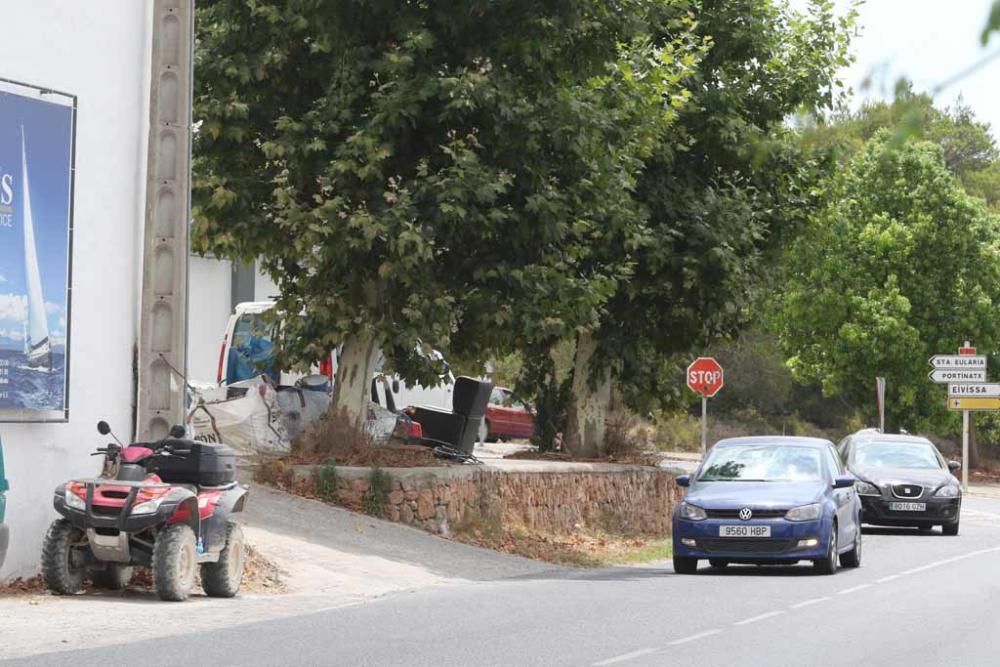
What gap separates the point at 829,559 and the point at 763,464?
5.47 ft

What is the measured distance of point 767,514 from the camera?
61.4 feet

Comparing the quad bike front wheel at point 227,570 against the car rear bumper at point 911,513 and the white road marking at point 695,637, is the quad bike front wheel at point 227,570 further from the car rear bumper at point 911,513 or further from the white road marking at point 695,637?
the car rear bumper at point 911,513

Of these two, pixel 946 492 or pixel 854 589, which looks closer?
pixel 854 589

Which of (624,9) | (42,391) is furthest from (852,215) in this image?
(42,391)

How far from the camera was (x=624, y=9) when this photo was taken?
74.9 feet

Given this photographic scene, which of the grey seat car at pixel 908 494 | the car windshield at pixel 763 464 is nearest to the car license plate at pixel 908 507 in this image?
the grey seat car at pixel 908 494

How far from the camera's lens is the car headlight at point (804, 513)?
18.7 m

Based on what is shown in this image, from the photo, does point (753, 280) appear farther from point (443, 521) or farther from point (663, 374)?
point (443, 521)

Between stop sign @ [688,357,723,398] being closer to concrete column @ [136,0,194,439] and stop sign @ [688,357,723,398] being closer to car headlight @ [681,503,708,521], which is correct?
car headlight @ [681,503,708,521]

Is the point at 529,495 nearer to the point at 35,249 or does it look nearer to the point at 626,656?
the point at 35,249

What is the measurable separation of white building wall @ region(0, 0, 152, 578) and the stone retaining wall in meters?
5.60

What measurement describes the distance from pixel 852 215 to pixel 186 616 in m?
47.3

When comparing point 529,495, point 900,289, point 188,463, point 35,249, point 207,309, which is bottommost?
point 529,495

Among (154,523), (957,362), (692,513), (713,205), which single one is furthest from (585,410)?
(957,362)
